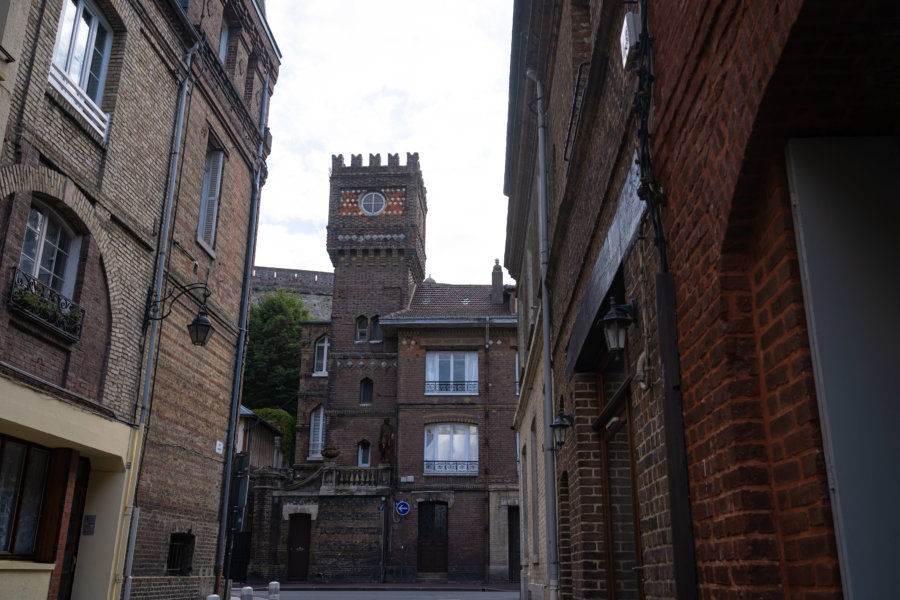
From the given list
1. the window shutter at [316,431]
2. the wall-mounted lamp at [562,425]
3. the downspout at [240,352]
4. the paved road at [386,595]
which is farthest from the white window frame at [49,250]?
the window shutter at [316,431]

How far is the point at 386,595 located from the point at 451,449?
33.6 ft

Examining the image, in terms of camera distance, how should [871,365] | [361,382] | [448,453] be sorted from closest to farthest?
[871,365], [448,453], [361,382]

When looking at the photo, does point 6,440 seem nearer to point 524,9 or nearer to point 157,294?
point 157,294

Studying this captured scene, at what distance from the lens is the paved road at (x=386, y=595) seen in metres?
23.0

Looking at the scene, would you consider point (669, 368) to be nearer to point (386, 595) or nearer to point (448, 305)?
point (386, 595)

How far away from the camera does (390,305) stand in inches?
1512

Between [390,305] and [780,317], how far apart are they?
1398 inches

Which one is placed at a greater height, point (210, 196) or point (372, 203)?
point (372, 203)

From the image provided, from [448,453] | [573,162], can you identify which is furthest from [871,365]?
[448,453]

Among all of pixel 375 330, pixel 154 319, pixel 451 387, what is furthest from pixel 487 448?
pixel 154 319

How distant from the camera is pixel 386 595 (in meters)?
24.7

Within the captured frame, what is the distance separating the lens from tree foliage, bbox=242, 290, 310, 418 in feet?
164

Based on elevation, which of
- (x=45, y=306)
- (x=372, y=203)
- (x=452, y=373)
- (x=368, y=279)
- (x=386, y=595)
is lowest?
(x=386, y=595)

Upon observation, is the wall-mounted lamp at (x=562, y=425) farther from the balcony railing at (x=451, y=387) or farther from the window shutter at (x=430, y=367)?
the window shutter at (x=430, y=367)
